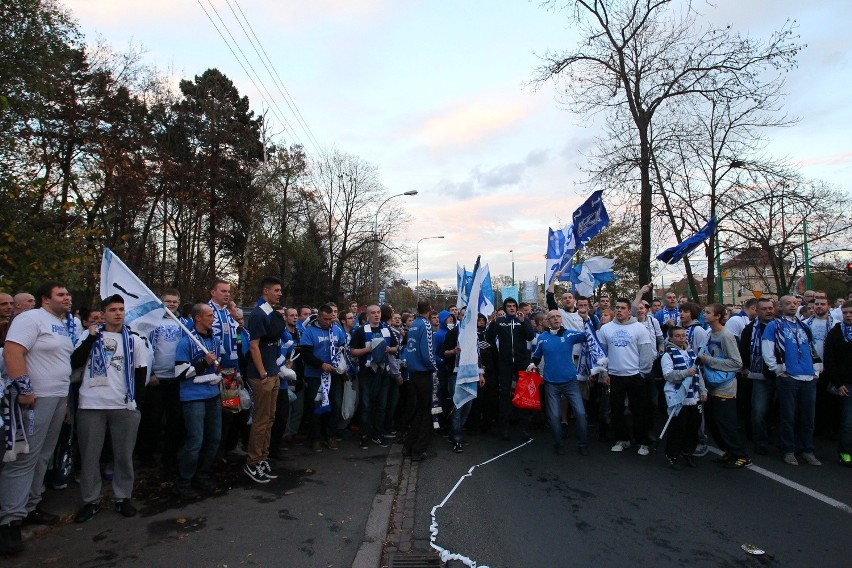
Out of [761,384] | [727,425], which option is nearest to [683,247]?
[761,384]

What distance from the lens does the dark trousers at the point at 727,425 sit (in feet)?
21.5

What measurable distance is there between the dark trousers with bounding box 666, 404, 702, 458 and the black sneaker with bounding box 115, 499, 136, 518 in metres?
5.83

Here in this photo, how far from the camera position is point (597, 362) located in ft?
26.7

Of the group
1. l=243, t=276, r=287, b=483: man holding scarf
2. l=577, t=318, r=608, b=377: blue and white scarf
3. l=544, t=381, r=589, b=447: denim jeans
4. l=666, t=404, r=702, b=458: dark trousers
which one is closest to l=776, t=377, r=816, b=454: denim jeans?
l=666, t=404, r=702, b=458: dark trousers

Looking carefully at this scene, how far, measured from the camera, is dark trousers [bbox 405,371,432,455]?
7.07 m

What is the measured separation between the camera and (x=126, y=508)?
4863 millimetres

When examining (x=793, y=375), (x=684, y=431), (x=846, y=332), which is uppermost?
(x=846, y=332)

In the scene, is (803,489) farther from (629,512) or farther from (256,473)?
(256,473)

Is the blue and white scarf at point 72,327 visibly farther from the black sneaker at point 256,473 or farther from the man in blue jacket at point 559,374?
the man in blue jacket at point 559,374

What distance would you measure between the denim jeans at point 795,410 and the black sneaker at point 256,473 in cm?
621

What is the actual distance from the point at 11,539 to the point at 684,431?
674cm

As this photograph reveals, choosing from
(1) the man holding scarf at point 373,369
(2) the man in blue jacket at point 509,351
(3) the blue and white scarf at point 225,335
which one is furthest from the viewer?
(2) the man in blue jacket at point 509,351

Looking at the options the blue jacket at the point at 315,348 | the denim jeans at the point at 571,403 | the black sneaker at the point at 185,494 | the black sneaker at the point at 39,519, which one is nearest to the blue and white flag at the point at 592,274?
the denim jeans at the point at 571,403

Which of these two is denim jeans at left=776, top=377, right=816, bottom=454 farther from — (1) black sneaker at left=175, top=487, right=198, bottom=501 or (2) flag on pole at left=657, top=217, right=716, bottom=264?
(1) black sneaker at left=175, top=487, right=198, bottom=501
